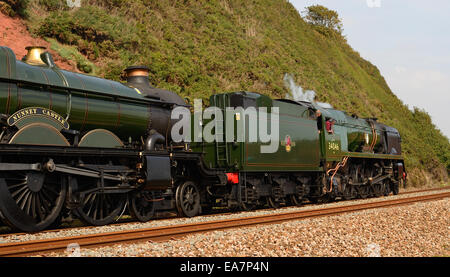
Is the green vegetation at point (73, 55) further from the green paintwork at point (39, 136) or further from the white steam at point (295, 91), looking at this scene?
the white steam at point (295, 91)

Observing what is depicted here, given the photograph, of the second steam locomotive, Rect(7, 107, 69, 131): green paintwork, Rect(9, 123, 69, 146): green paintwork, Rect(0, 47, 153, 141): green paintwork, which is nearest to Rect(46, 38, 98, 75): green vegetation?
the second steam locomotive

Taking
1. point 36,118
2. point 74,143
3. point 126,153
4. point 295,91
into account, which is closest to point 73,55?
point 126,153

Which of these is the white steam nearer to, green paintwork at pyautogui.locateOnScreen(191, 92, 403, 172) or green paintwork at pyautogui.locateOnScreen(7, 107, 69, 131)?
green paintwork at pyautogui.locateOnScreen(191, 92, 403, 172)

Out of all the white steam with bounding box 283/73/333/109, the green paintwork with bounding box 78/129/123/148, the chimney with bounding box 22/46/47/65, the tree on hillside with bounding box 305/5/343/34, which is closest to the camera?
the chimney with bounding box 22/46/47/65

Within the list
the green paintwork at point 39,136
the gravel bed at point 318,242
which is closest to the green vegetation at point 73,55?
the green paintwork at point 39,136

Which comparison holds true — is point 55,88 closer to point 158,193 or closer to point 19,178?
point 19,178

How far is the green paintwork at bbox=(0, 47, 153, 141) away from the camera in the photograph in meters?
8.14

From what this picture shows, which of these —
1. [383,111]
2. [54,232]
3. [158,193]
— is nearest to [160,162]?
[158,193]

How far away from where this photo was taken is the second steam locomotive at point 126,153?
829 centimetres

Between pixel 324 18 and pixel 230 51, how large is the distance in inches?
1383

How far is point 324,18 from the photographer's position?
6209cm

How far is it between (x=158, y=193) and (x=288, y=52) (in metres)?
31.4

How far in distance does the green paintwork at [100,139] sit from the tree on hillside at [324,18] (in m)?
55.7

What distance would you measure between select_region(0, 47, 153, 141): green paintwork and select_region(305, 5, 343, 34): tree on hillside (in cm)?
5507
